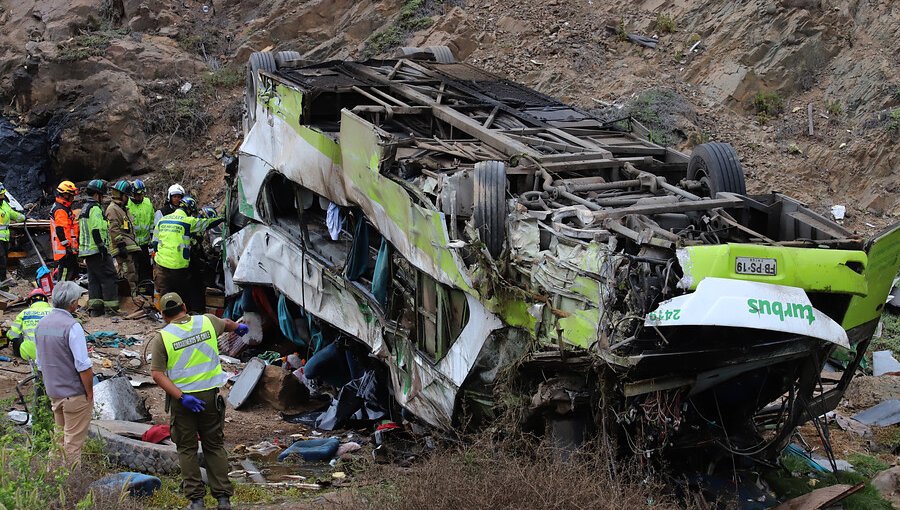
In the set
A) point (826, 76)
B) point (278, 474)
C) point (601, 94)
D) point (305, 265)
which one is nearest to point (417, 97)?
point (305, 265)

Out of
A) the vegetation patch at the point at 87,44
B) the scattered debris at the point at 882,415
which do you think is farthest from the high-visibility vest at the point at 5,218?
the scattered debris at the point at 882,415

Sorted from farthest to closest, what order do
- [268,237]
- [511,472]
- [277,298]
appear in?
[277,298], [268,237], [511,472]

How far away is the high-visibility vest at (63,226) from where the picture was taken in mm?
11375

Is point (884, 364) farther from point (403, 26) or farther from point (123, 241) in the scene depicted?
point (403, 26)

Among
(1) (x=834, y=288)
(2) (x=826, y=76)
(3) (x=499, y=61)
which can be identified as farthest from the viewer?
(3) (x=499, y=61)

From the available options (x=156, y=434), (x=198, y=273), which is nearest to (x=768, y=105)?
(x=198, y=273)

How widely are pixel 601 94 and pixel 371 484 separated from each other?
1008 centimetres

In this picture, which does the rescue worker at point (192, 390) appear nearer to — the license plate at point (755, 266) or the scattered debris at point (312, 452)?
the scattered debris at point (312, 452)

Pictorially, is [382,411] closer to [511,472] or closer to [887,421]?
[511,472]

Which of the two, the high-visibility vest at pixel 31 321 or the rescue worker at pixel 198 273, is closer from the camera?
the high-visibility vest at pixel 31 321

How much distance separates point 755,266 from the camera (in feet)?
17.6

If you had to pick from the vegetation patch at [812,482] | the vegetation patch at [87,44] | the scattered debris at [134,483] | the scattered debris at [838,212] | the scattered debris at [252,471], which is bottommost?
the scattered debris at [252,471]

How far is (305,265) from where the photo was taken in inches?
363

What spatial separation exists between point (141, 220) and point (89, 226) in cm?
83
